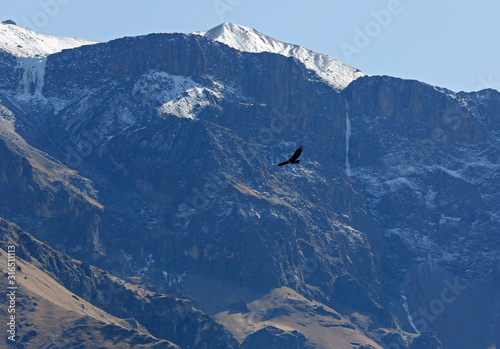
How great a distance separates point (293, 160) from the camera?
17788 centimetres

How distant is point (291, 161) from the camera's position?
179375 millimetres

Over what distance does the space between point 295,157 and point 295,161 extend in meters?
1.36

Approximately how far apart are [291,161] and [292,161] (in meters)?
0.51

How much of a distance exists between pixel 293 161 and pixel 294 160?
0.77 m

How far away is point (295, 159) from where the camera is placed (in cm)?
17762

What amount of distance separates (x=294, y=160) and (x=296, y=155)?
177 cm

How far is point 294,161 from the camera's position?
178250 millimetres

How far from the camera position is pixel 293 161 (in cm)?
17850

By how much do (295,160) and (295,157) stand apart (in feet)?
2.44

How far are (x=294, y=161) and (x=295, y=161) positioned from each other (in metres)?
0.18

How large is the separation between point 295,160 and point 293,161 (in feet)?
3.40

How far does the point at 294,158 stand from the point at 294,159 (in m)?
0.40

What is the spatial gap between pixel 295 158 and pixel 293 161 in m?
1.45

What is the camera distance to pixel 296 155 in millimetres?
176125
